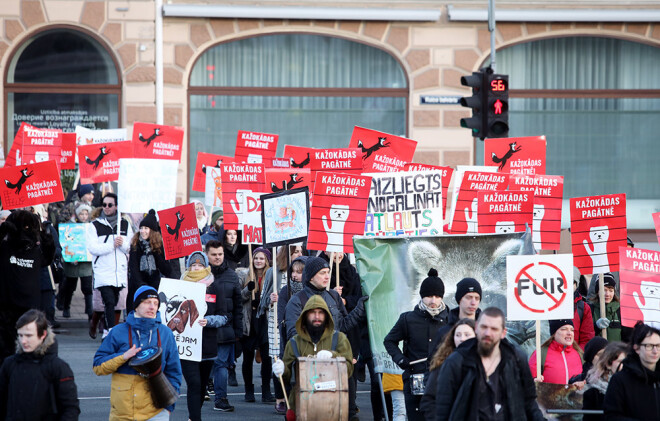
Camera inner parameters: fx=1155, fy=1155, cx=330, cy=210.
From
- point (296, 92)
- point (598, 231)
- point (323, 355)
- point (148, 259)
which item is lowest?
point (323, 355)

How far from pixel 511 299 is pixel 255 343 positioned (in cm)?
444

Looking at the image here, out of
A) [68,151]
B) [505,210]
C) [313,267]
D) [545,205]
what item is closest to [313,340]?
[313,267]

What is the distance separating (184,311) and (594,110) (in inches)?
522

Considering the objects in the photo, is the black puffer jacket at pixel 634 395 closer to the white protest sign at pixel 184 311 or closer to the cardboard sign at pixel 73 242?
the white protest sign at pixel 184 311

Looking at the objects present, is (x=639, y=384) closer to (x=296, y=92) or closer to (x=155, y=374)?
(x=155, y=374)

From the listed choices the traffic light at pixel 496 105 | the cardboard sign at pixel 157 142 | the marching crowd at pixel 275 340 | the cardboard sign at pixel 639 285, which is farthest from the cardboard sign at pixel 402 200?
the cardboard sign at pixel 157 142

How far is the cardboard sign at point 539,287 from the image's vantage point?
8.89 m

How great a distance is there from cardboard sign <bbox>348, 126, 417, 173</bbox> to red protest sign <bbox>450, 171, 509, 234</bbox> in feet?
6.19

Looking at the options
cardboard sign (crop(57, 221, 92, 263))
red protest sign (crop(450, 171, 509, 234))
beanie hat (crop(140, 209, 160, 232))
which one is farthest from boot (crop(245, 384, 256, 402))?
cardboard sign (crop(57, 221, 92, 263))

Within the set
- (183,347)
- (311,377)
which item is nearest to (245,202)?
(183,347)

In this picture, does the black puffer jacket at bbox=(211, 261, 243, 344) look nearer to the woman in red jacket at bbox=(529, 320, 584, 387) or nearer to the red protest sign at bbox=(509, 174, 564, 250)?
the woman in red jacket at bbox=(529, 320, 584, 387)

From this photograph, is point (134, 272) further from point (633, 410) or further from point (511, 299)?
point (633, 410)

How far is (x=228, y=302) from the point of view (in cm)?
1128

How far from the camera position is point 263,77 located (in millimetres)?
21375
